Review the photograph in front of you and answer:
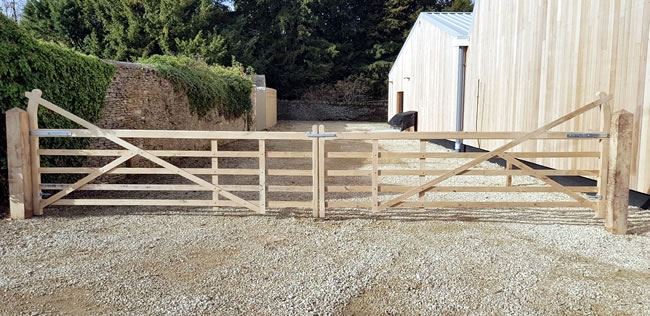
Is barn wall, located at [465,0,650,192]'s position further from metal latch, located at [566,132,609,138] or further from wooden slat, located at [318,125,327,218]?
wooden slat, located at [318,125,327,218]

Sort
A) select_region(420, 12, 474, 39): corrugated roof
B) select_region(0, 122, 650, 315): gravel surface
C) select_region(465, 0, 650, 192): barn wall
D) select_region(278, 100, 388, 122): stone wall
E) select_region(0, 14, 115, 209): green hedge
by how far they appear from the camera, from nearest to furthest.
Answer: select_region(0, 122, 650, 315): gravel surface
select_region(0, 14, 115, 209): green hedge
select_region(465, 0, 650, 192): barn wall
select_region(420, 12, 474, 39): corrugated roof
select_region(278, 100, 388, 122): stone wall

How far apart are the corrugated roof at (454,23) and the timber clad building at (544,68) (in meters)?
0.06

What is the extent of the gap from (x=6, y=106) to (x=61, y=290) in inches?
130

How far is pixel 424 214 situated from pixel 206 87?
7911 mm

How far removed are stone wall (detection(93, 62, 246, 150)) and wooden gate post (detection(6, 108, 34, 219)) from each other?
195 cm

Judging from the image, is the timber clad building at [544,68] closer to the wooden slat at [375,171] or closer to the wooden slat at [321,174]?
the wooden slat at [375,171]

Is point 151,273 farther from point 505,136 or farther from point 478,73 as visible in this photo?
point 478,73

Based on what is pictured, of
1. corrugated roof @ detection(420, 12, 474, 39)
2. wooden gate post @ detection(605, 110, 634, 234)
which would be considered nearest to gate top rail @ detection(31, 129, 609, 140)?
wooden gate post @ detection(605, 110, 634, 234)

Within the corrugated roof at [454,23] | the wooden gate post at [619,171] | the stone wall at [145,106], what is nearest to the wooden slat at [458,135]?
the wooden gate post at [619,171]

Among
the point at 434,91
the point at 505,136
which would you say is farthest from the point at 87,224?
the point at 434,91

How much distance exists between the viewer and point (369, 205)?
5332mm

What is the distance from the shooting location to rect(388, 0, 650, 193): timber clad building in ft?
18.3

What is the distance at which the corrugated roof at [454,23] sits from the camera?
39.4 ft

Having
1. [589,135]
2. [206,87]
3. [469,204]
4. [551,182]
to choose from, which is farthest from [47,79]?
[589,135]
